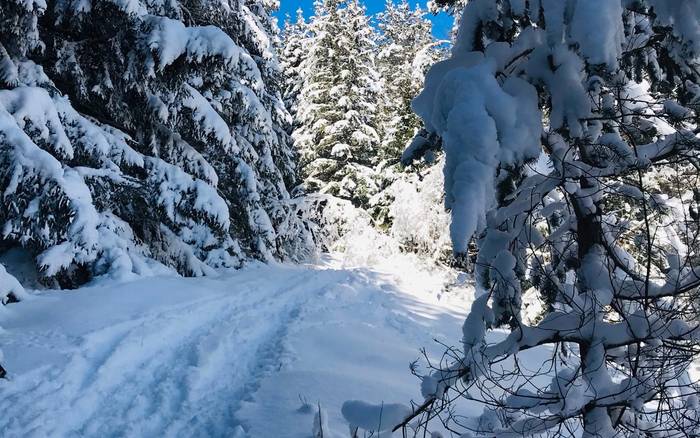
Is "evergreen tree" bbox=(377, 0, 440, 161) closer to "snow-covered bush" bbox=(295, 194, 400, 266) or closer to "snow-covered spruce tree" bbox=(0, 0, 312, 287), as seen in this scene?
"snow-covered bush" bbox=(295, 194, 400, 266)

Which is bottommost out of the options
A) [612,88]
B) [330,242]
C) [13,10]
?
[330,242]

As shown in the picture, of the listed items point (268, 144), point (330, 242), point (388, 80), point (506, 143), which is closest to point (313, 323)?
Answer: point (506, 143)

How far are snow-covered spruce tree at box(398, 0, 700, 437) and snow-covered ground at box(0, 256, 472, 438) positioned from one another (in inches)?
76.6

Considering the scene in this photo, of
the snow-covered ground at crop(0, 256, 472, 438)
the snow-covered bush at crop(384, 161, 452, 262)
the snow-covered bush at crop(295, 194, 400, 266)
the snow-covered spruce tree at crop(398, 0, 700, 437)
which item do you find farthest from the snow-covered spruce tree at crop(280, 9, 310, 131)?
the snow-covered spruce tree at crop(398, 0, 700, 437)

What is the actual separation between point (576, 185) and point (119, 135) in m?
8.24

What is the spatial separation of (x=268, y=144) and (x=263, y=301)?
7.05 m

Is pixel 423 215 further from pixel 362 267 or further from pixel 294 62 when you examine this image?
pixel 294 62

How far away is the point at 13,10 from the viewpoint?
616cm

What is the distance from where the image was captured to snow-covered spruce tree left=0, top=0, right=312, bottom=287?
240 inches

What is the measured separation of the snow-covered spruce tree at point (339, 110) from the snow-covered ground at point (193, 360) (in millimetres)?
11213

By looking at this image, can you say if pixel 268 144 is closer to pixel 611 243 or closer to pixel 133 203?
pixel 133 203

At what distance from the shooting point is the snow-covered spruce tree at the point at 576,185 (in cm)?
179

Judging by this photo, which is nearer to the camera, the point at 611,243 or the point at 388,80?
the point at 611,243

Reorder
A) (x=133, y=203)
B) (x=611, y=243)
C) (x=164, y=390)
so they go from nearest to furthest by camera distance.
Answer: (x=611, y=243) → (x=164, y=390) → (x=133, y=203)
